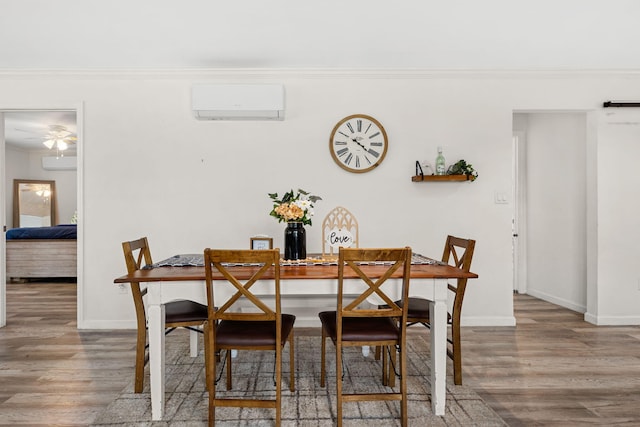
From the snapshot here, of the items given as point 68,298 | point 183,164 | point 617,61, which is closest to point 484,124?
point 617,61

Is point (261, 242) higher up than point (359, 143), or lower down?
lower down

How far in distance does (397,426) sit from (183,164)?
2.82 meters

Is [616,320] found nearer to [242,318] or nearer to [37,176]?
[242,318]

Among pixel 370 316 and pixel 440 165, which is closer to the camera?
pixel 370 316

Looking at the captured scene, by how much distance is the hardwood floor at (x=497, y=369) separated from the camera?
2.15 m

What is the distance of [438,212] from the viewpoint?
376 centimetres

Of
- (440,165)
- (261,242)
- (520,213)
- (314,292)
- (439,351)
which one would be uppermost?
(440,165)

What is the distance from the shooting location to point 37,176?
8.67 metres

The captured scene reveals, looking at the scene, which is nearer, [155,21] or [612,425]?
[612,425]

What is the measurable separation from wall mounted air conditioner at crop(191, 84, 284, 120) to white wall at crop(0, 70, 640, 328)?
200 millimetres

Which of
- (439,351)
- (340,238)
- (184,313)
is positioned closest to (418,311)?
(439,351)

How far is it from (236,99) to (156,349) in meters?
2.23

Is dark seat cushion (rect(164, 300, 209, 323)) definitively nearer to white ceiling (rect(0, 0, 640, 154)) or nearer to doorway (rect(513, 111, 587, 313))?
white ceiling (rect(0, 0, 640, 154))

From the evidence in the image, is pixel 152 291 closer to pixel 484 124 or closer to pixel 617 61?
pixel 484 124
